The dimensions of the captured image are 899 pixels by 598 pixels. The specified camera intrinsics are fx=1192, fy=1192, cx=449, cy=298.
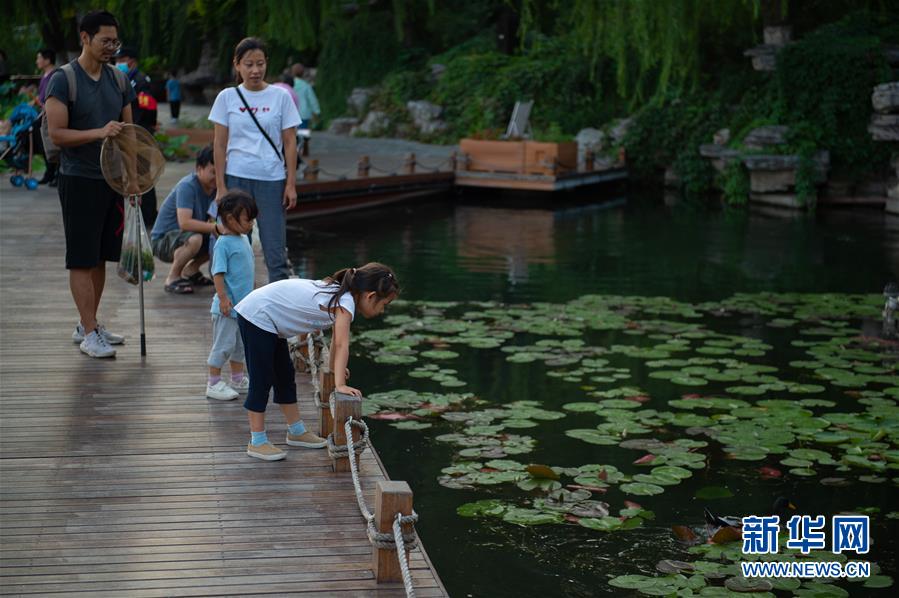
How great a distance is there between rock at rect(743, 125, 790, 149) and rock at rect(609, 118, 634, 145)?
3.43 meters

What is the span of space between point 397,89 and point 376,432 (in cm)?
2191

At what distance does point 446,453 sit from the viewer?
7.02m

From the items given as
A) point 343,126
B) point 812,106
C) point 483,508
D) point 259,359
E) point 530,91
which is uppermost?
point 530,91

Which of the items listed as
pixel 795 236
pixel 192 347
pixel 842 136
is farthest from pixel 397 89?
pixel 192 347

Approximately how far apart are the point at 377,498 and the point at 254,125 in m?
3.14

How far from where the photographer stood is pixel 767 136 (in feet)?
68.5

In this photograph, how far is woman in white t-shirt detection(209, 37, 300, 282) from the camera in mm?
6617

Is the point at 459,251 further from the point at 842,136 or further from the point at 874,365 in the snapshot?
the point at 842,136

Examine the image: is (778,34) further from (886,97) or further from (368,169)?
(368,169)

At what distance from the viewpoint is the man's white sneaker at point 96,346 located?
6824 mm

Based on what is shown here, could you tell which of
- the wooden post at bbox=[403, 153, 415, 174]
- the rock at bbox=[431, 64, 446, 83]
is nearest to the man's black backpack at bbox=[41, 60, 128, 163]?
the wooden post at bbox=[403, 153, 415, 174]

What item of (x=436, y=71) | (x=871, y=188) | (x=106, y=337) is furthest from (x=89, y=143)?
(x=436, y=71)

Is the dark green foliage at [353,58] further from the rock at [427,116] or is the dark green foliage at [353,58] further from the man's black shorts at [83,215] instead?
the man's black shorts at [83,215]

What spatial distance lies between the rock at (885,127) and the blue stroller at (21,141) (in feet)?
43.6
